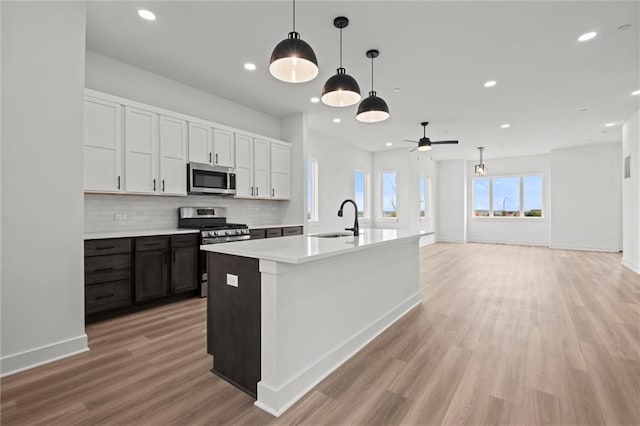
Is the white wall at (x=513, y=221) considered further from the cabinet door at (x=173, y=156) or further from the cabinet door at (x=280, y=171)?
the cabinet door at (x=173, y=156)

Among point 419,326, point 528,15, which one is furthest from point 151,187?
point 528,15

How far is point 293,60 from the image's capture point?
2.11 metres

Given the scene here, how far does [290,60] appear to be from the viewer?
2.12 meters

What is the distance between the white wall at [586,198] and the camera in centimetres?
836

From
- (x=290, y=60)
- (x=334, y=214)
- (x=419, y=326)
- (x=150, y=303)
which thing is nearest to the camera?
(x=290, y=60)

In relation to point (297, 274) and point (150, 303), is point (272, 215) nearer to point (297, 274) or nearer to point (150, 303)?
point (150, 303)

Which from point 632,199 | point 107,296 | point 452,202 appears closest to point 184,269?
point 107,296

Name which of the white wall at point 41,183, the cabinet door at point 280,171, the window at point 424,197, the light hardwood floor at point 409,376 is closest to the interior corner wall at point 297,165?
the cabinet door at point 280,171

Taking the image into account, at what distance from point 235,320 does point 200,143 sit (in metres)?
3.18

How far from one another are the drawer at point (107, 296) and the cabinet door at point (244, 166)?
2.18 meters

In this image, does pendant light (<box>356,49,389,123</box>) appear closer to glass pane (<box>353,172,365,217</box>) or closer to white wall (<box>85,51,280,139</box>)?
white wall (<box>85,51,280,139</box>)

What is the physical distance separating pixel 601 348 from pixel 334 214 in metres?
5.75

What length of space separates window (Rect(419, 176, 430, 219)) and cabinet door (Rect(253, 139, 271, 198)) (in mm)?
6387

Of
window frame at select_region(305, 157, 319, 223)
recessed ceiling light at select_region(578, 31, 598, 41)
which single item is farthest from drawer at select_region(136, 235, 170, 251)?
recessed ceiling light at select_region(578, 31, 598, 41)
